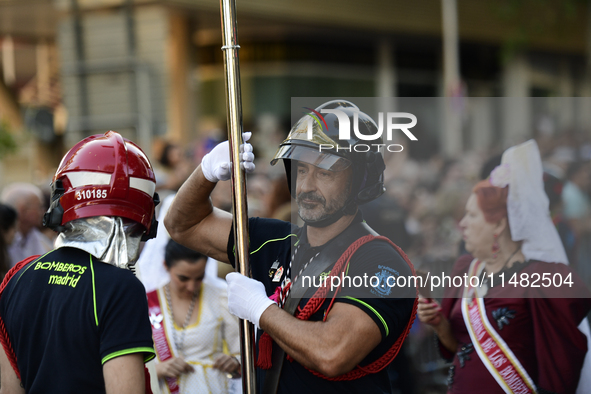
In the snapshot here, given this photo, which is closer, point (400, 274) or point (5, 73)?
point (400, 274)

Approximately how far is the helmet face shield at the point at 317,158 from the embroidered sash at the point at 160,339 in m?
1.45

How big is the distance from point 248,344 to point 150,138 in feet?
38.7

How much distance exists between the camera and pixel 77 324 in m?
1.99

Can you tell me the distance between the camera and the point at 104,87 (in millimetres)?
13727

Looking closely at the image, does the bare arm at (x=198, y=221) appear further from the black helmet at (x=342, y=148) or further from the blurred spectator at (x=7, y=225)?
the blurred spectator at (x=7, y=225)

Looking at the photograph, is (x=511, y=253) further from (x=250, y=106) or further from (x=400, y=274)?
(x=250, y=106)

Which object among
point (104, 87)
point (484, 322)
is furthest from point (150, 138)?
point (484, 322)

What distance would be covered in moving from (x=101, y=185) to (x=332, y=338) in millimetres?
950

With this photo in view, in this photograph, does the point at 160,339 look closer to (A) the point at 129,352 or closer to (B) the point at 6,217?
(A) the point at 129,352

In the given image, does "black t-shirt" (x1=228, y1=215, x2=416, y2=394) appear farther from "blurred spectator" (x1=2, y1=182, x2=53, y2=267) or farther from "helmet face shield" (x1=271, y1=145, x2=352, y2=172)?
"blurred spectator" (x1=2, y1=182, x2=53, y2=267)

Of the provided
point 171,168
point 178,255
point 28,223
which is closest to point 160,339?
point 178,255

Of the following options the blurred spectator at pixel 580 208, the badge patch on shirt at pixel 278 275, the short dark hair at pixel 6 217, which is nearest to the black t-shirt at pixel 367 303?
the badge patch on shirt at pixel 278 275

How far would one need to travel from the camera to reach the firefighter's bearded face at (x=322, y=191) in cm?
247

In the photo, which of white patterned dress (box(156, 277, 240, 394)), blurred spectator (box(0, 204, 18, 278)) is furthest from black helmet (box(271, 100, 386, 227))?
blurred spectator (box(0, 204, 18, 278))
